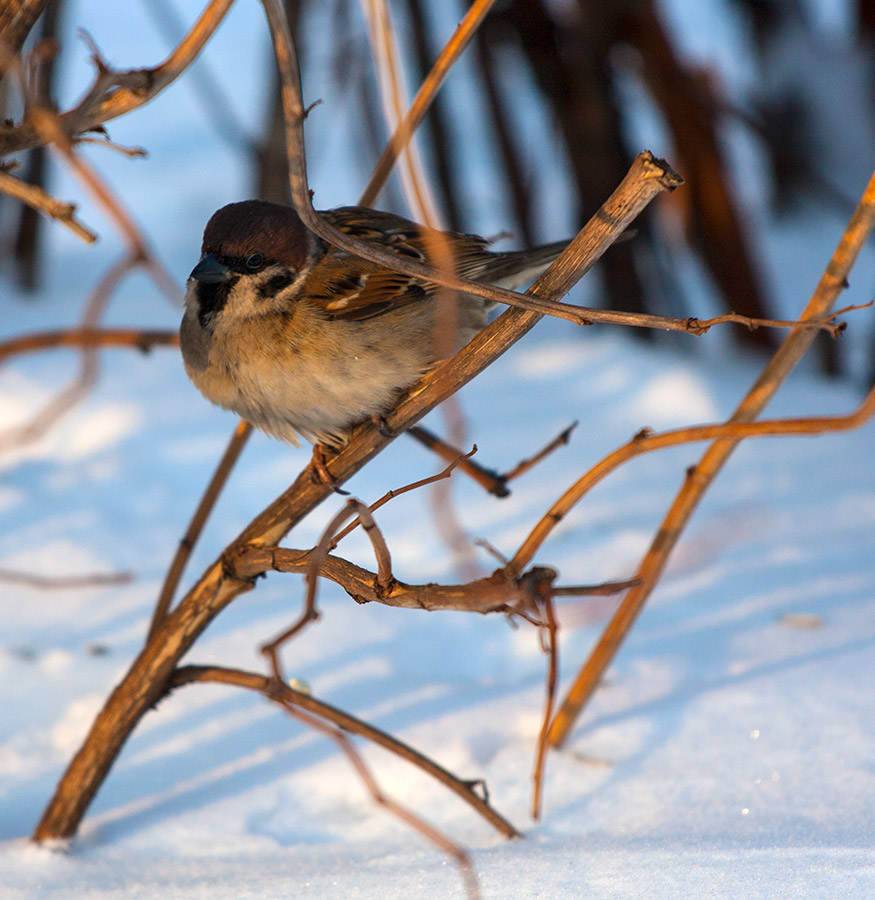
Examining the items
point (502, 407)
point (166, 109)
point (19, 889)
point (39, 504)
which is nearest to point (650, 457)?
point (502, 407)

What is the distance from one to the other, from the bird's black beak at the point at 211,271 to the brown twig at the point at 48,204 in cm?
67

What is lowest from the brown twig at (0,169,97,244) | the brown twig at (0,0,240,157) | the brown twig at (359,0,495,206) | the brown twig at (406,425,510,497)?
the brown twig at (0,169,97,244)

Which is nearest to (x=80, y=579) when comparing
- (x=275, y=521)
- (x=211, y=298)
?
(x=211, y=298)

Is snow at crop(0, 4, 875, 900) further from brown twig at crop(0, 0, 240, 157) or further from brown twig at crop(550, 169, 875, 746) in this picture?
brown twig at crop(0, 0, 240, 157)

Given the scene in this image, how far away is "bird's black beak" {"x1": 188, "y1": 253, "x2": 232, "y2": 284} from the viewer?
1946 mm

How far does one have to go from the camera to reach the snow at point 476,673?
1593mm

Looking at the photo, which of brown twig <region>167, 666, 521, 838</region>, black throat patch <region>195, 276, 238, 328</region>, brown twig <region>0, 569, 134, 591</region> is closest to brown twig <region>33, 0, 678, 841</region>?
brown twig <region>167, 666, 521, 838</region>

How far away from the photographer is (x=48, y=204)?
1.19m

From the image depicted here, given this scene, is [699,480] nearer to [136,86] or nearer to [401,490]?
[401,490]

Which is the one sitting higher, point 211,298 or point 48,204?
point 211,298

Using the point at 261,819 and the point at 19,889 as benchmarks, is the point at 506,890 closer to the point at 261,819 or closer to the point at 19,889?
the point at 261,819

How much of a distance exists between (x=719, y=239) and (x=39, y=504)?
11.0 ft

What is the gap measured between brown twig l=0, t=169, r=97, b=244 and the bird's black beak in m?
0.67

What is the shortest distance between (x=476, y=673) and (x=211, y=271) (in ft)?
3.69
